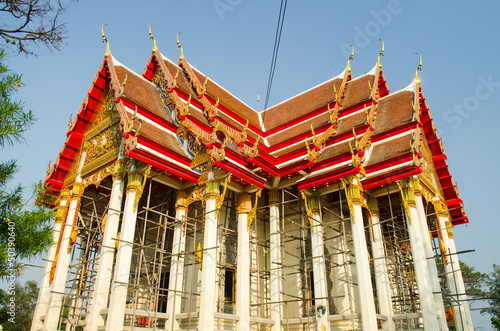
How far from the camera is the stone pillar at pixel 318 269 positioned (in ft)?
31.3

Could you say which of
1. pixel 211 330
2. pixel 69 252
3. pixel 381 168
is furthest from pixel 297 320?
pixel 69 252

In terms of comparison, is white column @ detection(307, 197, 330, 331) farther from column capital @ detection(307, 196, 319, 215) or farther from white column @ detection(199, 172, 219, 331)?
white column @ detection(199, 172, 219, 331)

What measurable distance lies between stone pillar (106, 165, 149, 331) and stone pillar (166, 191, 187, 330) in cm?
113

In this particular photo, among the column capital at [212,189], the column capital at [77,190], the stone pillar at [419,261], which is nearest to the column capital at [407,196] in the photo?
the stone pillar at [419,261]

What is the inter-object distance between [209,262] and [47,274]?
5444mm

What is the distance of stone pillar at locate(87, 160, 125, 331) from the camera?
8.94 metres

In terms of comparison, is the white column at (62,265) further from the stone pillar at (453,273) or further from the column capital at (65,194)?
the stone pillar at (453,273)

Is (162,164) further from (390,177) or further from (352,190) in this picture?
(390,177)

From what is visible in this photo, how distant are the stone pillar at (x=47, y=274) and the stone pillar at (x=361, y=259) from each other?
25.7 ft

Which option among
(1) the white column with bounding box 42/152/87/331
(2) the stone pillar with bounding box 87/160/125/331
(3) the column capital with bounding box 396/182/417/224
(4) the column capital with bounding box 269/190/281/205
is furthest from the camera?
(4) the column capital with bounding box 269/190/281/205

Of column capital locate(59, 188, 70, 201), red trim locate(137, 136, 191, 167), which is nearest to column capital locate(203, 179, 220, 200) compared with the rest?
red trim locate(137, 136, 191, 167)

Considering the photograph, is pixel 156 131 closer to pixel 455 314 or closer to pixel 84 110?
pixel 84 110

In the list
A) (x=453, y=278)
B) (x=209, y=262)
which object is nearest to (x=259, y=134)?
(x=209, y=262)

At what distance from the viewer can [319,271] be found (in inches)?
405
